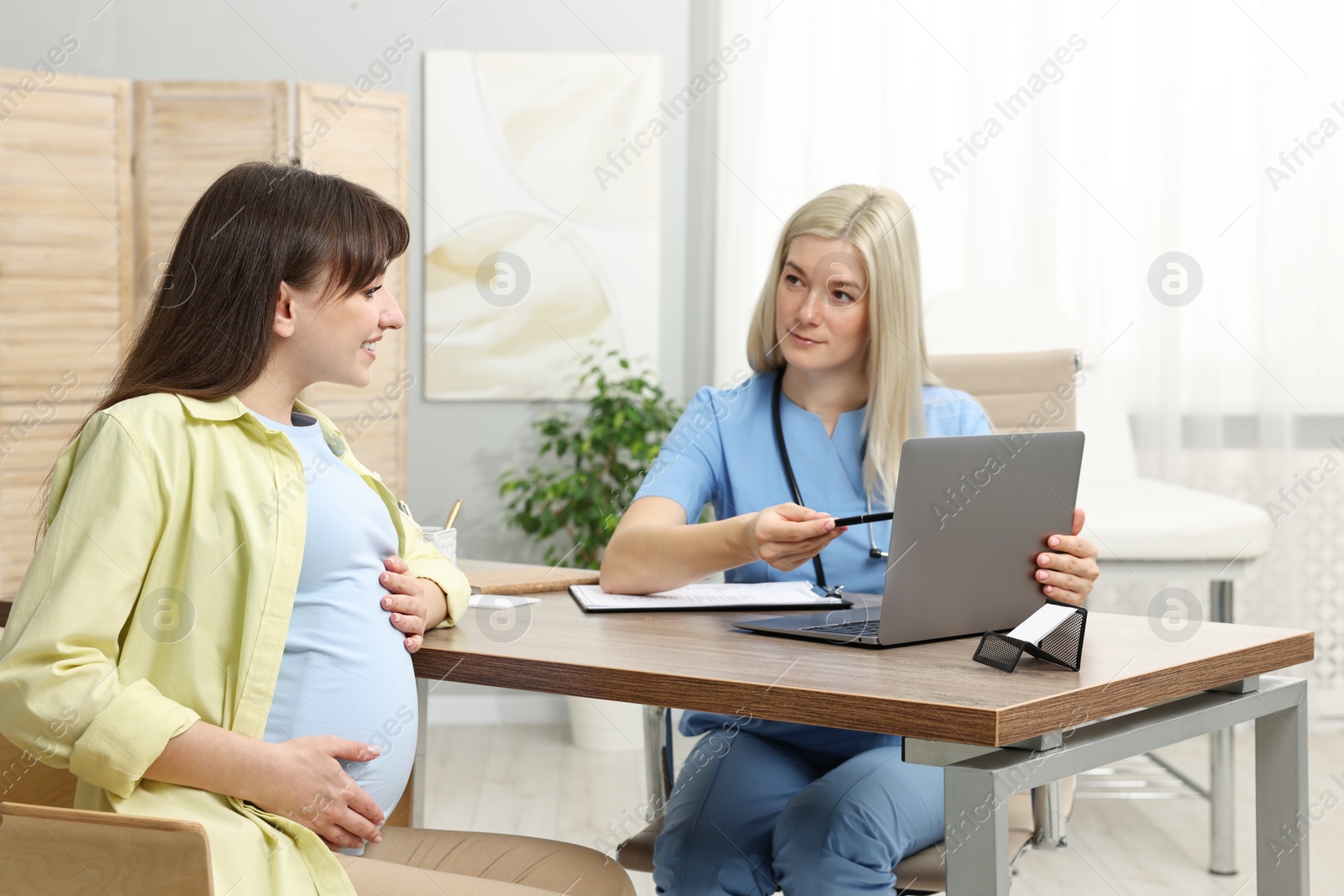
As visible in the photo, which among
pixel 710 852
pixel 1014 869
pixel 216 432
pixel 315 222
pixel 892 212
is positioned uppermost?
pixel 892 212

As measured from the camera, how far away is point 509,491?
3676 mm

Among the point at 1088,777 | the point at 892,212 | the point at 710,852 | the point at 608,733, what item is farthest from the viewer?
the point at 608,733

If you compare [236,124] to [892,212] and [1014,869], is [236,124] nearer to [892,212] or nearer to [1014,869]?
[892,212]

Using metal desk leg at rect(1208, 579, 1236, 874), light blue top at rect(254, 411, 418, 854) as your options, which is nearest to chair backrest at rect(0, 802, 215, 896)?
light blue top at rect(254, 411, 418, 854)

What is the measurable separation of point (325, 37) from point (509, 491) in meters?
1.48

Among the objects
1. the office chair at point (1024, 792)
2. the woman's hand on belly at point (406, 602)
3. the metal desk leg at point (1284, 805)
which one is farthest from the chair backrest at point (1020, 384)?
the woman's hand on belly at point (406, 602)

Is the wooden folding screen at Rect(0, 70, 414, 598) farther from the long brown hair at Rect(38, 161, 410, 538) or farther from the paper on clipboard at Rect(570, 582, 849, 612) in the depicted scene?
the long brown hair at Rect(38, 161, 410, 538)

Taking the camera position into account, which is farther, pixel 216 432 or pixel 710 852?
pixel 710 852

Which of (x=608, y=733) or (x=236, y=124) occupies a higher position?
(x=236, y=124)

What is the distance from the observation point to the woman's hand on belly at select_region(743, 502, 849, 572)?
57.0 inches

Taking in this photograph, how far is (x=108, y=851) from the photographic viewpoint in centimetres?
92

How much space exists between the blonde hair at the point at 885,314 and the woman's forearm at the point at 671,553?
0.28 metres

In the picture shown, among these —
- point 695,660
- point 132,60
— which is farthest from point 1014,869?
point 132,60

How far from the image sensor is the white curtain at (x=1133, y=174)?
3578 mm
